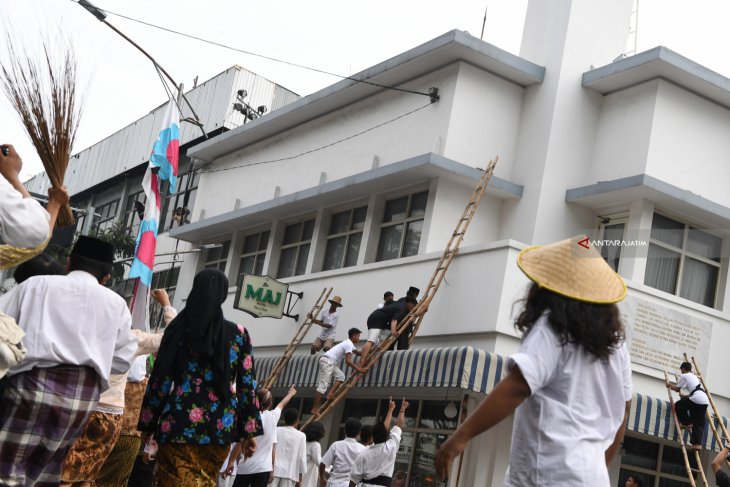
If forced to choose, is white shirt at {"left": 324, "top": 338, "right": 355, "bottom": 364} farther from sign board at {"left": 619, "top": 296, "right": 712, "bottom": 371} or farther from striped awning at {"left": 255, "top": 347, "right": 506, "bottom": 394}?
sign board at {"left": 619, "top": 296, "right": 712, "bottom": 371}

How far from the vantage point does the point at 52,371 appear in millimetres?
5836

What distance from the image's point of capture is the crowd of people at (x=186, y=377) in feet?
13.8

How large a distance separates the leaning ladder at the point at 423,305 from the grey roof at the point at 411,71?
6.95 feet

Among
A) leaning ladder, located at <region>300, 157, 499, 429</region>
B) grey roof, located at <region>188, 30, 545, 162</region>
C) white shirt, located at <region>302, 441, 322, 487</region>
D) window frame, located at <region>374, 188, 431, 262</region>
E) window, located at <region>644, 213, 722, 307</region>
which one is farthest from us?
window frame, located at <region>374, 188, 431, 262</region>

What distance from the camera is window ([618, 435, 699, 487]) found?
19.3 metres

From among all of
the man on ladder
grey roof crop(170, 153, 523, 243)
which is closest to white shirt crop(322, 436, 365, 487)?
the man on ladder

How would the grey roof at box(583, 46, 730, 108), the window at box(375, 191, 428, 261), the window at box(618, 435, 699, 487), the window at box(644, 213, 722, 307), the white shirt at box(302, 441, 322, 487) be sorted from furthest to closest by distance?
1. the window at box(375, 191, 428, 261)
2. the window at box(644, 213, 722, 307)
3. the grey roof at box(583, 46, 730, 108)
4. the window at box(618, 435, 699, 487)
5. the white shirt at box(302, 441, 322, 487)

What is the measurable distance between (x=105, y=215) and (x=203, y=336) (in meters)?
33.6

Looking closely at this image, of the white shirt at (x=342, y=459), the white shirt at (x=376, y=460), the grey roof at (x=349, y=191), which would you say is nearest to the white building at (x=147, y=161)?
the grey roof at (x=349, y=191)

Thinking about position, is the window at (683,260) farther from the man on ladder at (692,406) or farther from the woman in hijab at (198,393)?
the woman in hijab at (198,393)

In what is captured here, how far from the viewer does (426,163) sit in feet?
65.0

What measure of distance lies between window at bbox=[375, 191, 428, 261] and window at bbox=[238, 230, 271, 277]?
15.9ft

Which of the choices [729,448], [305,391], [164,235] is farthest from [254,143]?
[729,448]

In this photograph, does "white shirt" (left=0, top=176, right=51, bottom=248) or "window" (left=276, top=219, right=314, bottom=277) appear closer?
"white shirt" (left=0, top=176, right=51, bottom=248)
